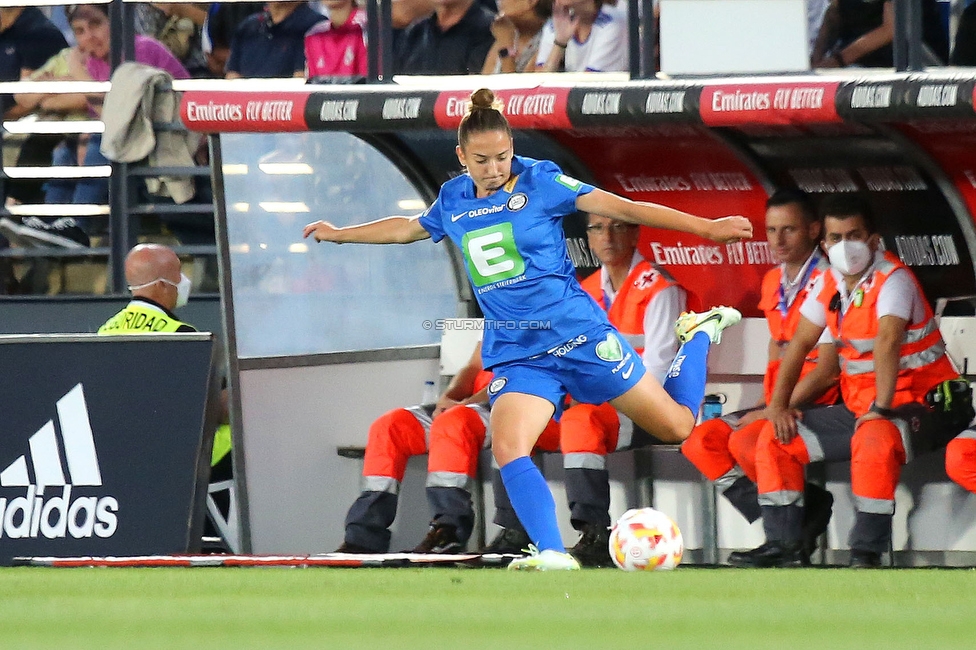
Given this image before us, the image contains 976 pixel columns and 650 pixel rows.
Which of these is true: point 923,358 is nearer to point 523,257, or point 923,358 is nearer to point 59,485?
point 523,257

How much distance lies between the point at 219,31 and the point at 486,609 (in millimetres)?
A: 8721

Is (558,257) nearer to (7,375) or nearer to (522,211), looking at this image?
(522,211)

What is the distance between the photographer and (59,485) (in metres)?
8.29

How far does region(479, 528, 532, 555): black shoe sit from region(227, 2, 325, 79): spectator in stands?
4.75m

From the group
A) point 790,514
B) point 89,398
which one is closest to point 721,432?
point 790,514

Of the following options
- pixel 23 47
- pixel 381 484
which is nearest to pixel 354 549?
pixel 381 484

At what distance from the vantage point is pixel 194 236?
13633 millimetres

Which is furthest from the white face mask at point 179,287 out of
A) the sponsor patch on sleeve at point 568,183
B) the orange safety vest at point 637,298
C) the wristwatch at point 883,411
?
the wristwatch at point 883,411

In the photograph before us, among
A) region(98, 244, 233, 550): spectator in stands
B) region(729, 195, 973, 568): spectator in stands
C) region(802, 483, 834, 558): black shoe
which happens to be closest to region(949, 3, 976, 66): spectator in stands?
region(729, 195, 973, 568): spectator in stands

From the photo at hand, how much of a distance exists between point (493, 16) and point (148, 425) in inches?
142

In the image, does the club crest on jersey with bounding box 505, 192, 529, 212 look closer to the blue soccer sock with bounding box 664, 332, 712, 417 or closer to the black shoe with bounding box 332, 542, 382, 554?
the blue soccer sock with bounding box 664, 332, 712, 417

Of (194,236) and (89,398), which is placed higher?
(194,236)

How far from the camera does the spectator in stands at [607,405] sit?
8422mm

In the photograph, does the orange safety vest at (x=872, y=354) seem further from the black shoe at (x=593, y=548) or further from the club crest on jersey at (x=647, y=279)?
the black shoe at (x=593, y=548)
